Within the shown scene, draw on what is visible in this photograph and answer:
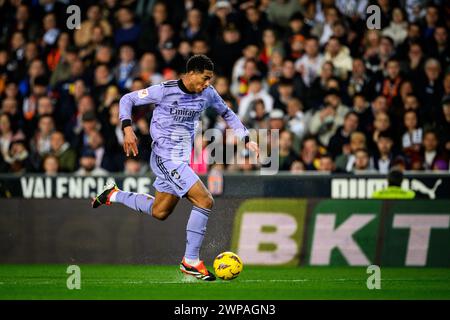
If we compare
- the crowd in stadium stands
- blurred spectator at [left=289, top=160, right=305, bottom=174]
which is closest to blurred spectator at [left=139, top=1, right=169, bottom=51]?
the crowd in stadium stands

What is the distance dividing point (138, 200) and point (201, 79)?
1.81 m

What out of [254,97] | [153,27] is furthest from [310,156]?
[153,27]

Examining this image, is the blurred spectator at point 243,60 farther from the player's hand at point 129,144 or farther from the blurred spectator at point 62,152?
the player's hand at point 129,144

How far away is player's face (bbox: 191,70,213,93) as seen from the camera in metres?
10.7

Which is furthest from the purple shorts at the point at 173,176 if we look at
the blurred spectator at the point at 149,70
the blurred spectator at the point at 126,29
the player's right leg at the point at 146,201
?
the blurred spectator at the point at 126,29

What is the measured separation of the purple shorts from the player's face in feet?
2.87

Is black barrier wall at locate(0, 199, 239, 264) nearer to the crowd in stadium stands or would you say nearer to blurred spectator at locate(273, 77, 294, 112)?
the crowd in stadium stands

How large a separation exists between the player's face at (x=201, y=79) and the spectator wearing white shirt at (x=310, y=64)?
21.3ft

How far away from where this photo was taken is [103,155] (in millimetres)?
16469

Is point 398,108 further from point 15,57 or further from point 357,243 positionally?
point 15,57

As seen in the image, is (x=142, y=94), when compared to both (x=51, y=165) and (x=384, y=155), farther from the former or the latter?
(x=384, y=155)

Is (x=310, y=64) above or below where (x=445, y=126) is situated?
Answer: above

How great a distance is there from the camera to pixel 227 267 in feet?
35.0

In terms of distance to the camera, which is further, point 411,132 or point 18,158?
point 18,158
